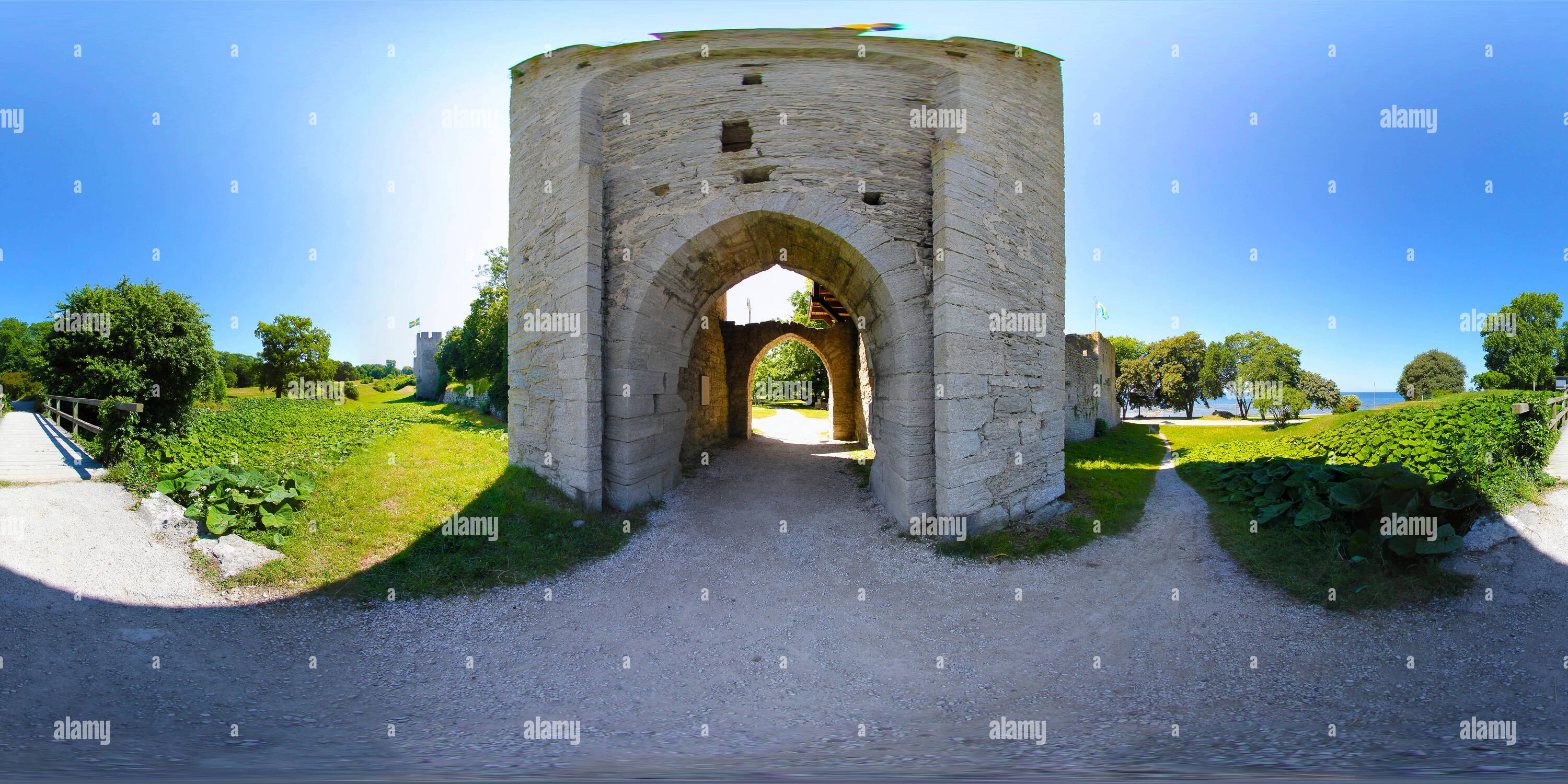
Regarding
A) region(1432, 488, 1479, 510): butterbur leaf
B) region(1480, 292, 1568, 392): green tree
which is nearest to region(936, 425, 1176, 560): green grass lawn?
region(1432, 488, 1479, 510): butterbur leaf

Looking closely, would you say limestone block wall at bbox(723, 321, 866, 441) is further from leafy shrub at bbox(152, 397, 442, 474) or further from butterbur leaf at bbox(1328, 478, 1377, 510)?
butterbur leaf at bbox(1328, 478, 1377, 510)

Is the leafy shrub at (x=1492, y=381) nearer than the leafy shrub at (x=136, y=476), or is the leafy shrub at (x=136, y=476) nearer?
the leafy shrub at (x=136, y=476)

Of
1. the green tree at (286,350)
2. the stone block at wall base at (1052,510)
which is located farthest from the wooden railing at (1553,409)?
the green tree at (286,350)

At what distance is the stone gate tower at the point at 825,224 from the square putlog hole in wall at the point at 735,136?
41 mm

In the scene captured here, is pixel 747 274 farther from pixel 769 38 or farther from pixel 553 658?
pixel 553 658

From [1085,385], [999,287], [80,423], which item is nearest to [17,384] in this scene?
[80,423]

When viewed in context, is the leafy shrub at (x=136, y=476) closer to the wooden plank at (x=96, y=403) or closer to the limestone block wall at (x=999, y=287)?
the wooden plank at (x=96, y=403)

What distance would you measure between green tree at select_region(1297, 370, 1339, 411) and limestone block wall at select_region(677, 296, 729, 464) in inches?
773

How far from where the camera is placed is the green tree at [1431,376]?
1190 cm

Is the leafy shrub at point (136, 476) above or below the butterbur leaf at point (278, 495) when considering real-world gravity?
above

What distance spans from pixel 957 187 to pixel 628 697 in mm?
6916

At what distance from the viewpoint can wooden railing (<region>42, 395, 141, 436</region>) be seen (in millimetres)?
7613

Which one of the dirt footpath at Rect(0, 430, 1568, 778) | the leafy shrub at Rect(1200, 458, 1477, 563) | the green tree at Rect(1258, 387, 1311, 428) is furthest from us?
the green tree at Rect(1258, 387, 1311, 428)

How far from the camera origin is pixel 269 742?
294 cm
